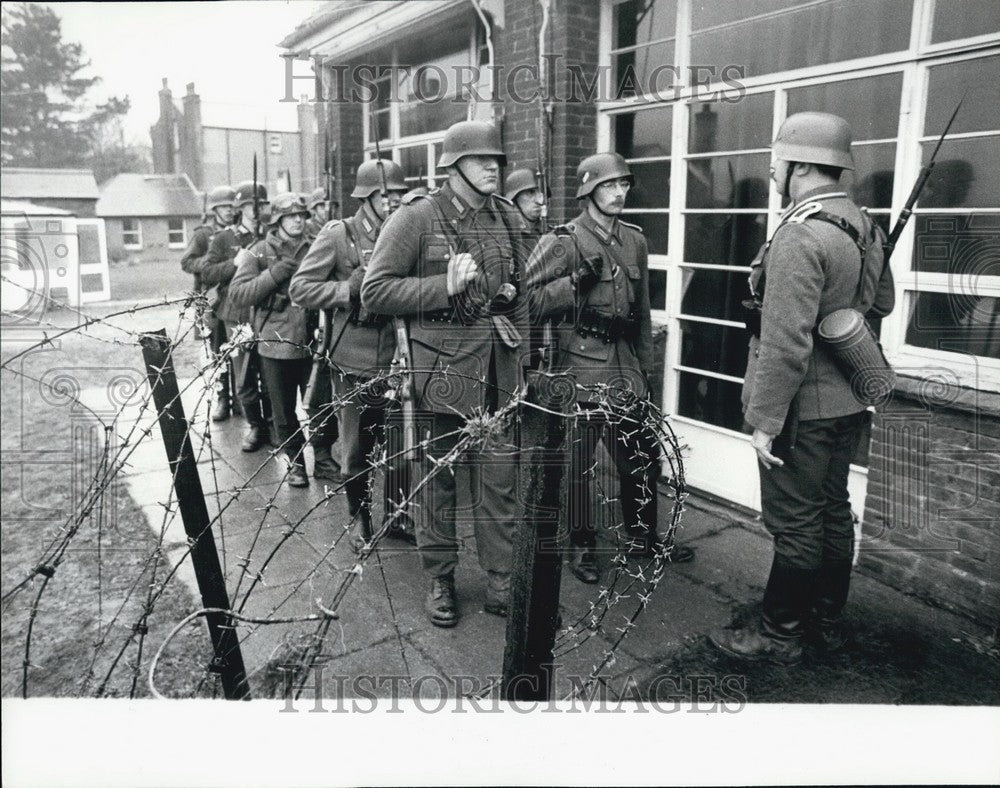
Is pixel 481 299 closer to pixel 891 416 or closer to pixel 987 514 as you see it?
pixel 891 416

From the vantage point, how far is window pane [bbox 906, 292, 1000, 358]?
3443mm

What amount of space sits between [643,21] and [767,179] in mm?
1474

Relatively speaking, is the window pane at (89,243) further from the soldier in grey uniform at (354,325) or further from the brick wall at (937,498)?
the brick wall at (937,498)

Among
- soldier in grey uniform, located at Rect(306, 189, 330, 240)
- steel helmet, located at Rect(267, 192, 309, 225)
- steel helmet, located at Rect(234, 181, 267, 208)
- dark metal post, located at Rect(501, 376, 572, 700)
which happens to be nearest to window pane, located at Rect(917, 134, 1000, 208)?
dark metal post, located at Rect(501, 376, 572, 700)

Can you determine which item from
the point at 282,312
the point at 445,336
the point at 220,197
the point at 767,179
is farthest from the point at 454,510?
the point at 220,197

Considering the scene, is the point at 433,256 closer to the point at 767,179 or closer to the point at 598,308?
the point at 598,308

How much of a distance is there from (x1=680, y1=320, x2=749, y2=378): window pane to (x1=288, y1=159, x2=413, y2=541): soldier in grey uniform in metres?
1.90

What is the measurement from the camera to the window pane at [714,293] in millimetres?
4688

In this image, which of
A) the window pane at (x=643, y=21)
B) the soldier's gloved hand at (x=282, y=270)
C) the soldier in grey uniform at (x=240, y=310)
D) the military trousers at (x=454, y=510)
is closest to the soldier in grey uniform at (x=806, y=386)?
the military trousers at (x=454, y=510)

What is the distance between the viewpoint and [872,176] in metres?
3.90

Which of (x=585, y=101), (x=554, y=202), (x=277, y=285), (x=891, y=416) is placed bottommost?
(x=891, y=416)

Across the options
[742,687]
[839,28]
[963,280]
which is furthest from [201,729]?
[839,28]

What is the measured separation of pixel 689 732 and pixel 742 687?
1.26 ft

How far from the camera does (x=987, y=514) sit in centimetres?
340
